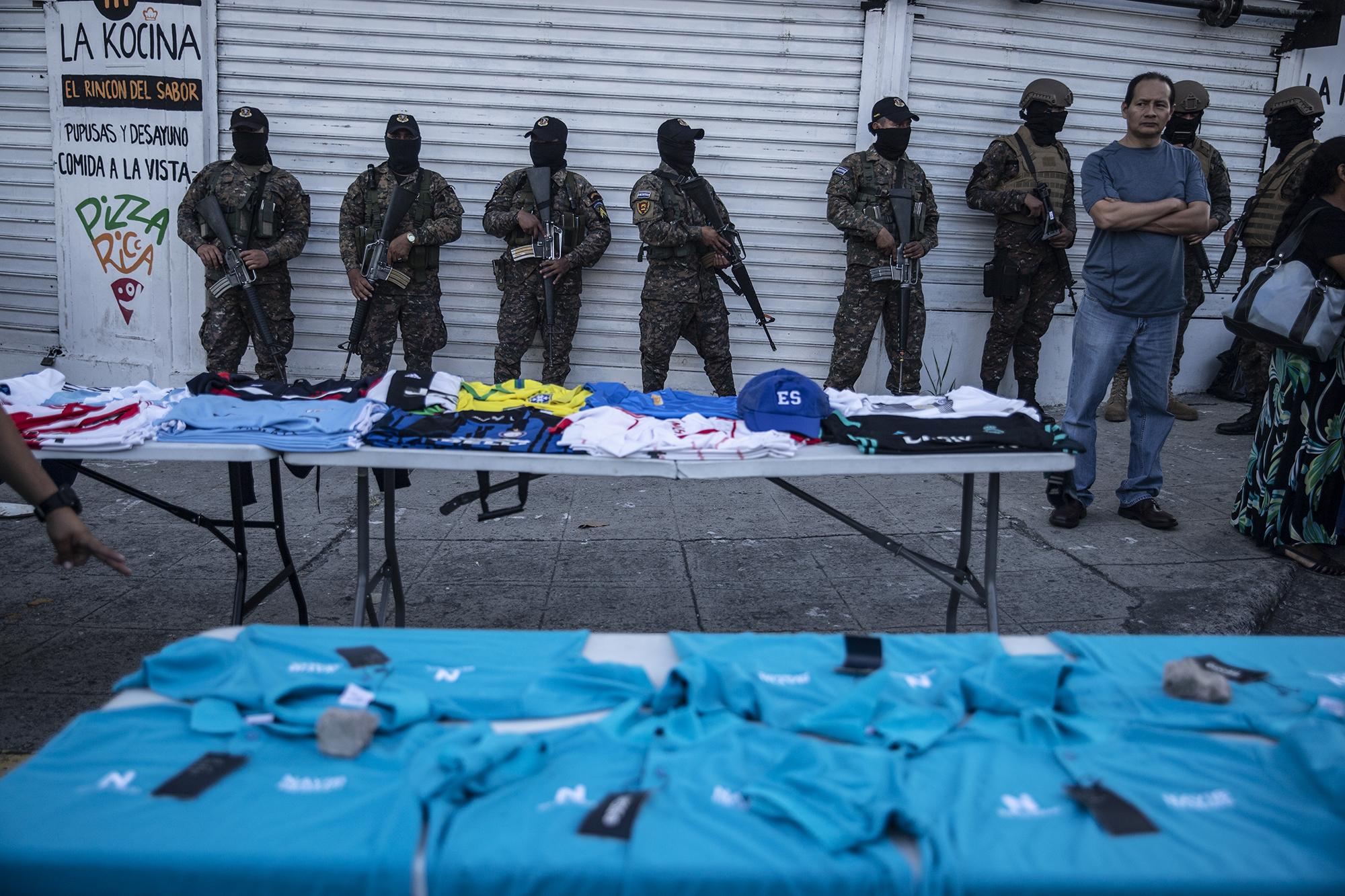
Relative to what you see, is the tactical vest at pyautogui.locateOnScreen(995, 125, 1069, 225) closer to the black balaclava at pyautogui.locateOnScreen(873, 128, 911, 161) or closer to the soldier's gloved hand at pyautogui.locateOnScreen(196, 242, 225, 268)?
the black balaclava at pyautogui.locateOnScreen(873, 128, 911, 161)

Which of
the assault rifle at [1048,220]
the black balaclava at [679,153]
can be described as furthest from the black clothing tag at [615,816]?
the assault rifle at [1048,220]

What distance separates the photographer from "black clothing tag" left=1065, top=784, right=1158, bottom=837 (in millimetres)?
1317

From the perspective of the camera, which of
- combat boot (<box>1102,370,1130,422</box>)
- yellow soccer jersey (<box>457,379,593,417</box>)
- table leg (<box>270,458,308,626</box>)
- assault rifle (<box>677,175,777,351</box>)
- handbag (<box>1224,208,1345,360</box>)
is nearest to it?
yellow soccer jersey (<box>457,379,593,417</box>)

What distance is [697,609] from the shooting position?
408cm

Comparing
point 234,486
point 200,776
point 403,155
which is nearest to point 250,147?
point 403,155

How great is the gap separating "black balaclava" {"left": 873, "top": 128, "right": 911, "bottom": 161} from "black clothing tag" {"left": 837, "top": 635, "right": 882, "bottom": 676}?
226 inches

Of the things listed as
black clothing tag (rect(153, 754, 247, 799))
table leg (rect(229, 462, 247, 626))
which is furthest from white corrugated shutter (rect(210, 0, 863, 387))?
black clothing tag (rect(153, 754, 247, 799))

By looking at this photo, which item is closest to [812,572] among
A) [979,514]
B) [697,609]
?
[697,609]

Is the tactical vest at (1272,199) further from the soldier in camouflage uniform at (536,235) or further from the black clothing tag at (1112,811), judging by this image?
the black clothing tag at (1112,811)

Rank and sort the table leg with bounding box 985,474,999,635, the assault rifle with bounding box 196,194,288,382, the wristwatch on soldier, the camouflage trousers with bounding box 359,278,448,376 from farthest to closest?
the camouflage trousers with bounding box 359,278,448,376 < the assault rifle with bounding box 196,194,288,382 < the table leg with bounding box 985,474,999,635 < the wristwatch on soldier

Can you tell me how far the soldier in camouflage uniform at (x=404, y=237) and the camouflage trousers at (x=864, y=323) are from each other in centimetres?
288

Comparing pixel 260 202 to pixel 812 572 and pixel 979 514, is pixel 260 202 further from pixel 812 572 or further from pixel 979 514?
pixel 979 514

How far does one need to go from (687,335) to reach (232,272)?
10.4 ft

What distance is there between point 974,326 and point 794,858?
7.26 metres
